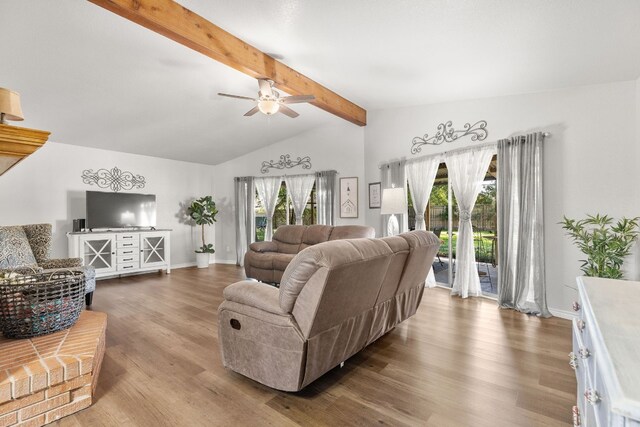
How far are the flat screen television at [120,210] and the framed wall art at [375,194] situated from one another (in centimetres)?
428

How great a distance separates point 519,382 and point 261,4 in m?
3.45

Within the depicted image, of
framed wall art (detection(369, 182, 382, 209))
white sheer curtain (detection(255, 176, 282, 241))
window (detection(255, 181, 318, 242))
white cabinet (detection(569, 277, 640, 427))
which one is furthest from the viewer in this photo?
white sheer curtain (detection(255, 176, 282, 241))

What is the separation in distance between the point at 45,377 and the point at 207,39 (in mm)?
2822

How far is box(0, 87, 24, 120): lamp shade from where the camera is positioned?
4.36ft

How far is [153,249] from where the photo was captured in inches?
234

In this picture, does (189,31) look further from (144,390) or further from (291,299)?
(144,390)

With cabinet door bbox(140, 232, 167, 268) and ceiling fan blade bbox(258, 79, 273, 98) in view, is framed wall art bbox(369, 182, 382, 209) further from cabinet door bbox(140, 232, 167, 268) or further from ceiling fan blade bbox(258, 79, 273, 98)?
cabinet door bbox(140, 232, 167, 268)

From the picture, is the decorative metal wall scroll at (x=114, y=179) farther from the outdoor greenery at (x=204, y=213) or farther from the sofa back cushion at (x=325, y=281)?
the sofa back cushion at (x=325, y=281)

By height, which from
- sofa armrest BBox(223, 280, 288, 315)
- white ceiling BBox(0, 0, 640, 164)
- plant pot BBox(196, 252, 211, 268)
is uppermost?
white ceiling BBox(0, 0, 640, 164)

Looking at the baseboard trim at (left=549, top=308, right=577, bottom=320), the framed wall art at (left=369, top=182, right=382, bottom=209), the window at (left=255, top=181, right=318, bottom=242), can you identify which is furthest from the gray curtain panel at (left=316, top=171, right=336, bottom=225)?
the baseboard trim at (left=549, top=308, right=577, bottom=320)

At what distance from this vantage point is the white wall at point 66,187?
477 cm

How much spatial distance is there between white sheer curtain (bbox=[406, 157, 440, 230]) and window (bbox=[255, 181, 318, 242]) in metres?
2.21

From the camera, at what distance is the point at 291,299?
1787mm

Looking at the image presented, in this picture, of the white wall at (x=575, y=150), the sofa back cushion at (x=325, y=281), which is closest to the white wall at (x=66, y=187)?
the sofa back cushion at (x=325, y=281)
